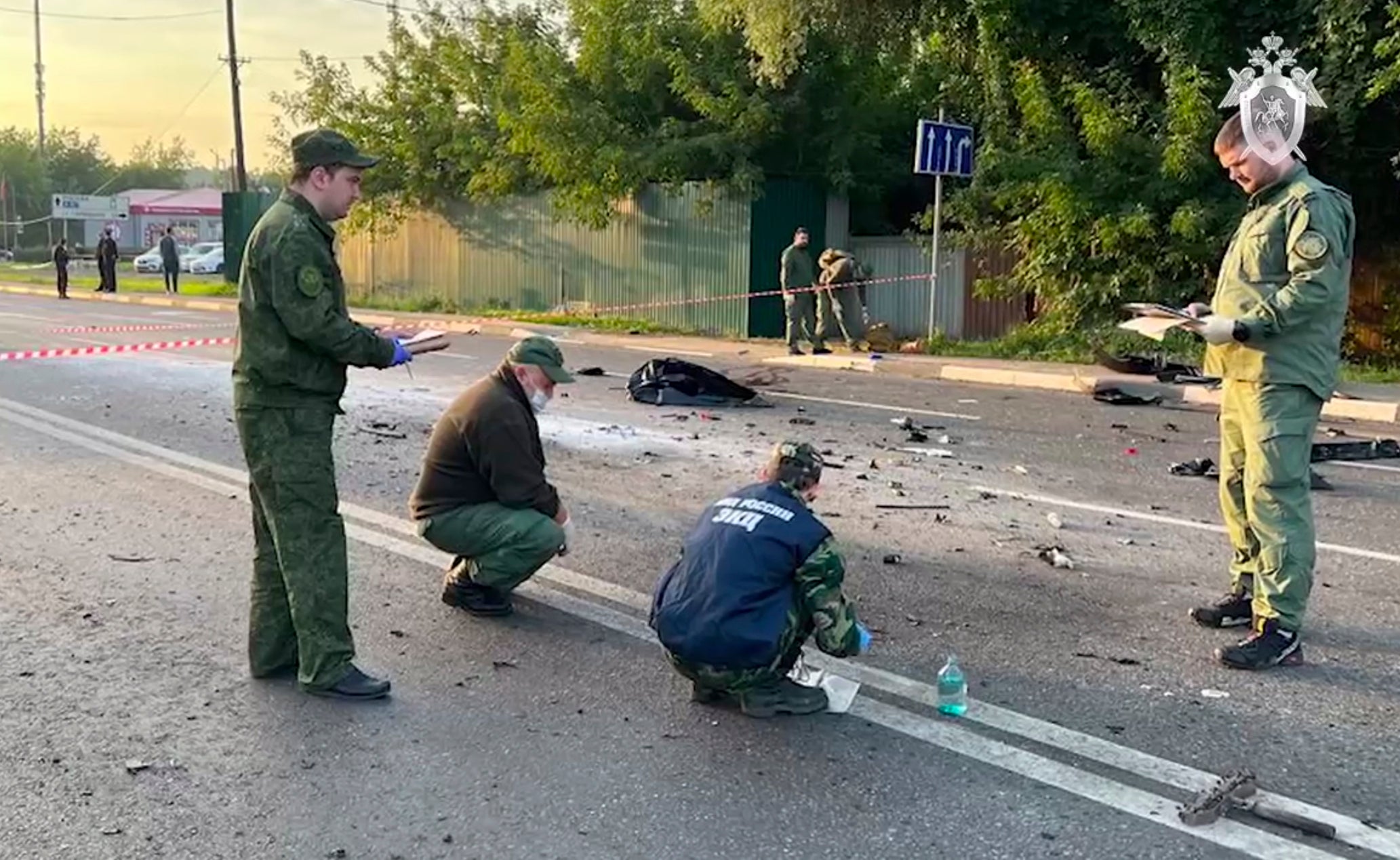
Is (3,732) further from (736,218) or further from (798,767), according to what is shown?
(736,218)

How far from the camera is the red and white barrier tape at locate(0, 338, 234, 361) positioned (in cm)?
1680

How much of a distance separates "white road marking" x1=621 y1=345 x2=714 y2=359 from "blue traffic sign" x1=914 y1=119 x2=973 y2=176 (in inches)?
158

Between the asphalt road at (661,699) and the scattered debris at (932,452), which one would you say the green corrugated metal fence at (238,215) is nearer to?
the asphalt road at (661,699)

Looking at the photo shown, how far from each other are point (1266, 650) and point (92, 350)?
55.6ft

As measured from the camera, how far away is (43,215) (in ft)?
292

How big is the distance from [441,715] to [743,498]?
128 centimetres

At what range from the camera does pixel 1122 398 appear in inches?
543

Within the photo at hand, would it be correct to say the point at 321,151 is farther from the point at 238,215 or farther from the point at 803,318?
the point at 238,215

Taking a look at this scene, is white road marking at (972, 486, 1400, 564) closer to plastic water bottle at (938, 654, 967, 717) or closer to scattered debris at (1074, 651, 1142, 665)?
scattered debris at (1074, 651, 1142, 665)

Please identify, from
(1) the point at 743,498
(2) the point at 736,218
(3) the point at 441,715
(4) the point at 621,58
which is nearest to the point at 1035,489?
(1) the point at 743,498

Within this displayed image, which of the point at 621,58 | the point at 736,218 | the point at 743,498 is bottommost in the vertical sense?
the point at 743,498

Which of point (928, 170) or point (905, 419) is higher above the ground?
point (928, 170)

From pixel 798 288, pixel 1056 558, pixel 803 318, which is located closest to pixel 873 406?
pixel 798 288

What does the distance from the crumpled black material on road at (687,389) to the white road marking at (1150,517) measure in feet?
14.9
